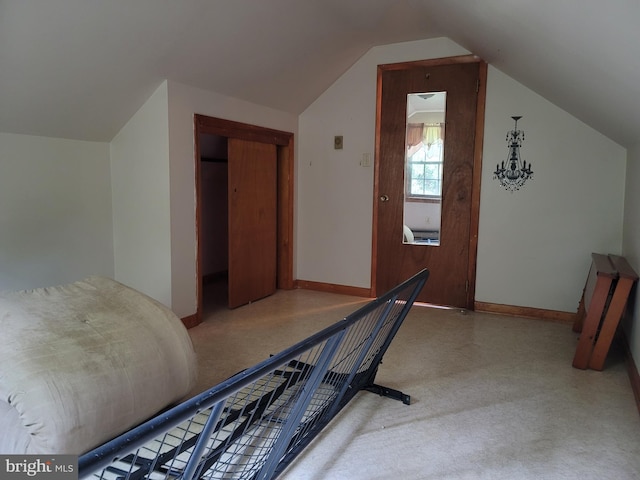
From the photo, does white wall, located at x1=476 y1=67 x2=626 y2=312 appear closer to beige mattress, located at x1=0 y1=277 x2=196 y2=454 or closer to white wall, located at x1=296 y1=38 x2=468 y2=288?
white wall, located at x1=296 y1=38 x2=468 y2=288

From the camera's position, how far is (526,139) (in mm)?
3848

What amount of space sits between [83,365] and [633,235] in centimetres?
329

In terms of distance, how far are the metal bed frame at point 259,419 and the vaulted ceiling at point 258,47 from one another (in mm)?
1260

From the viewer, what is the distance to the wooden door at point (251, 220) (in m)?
→ 4.01

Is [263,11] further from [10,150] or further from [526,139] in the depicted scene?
[526,139]

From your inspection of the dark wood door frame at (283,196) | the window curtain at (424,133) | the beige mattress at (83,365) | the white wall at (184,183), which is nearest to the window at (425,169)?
the window curtain at (424,133)

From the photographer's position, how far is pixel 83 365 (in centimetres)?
171

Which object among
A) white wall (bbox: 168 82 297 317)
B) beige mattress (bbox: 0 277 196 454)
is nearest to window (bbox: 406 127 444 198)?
white wall (bbox: 168 82 297 317)

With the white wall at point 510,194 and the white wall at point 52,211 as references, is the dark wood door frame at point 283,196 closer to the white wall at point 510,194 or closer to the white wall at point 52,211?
the white wall at point 510,194

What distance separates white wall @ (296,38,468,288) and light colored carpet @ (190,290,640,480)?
41.8 inches

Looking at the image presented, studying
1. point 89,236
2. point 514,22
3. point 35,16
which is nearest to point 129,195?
point 89,236

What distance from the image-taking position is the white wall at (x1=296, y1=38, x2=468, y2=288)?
446 cm

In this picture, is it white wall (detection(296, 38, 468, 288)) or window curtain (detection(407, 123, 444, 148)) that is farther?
white wall (detection(296, 38, 468, 288))

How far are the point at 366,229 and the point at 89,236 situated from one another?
2454 millimetres
